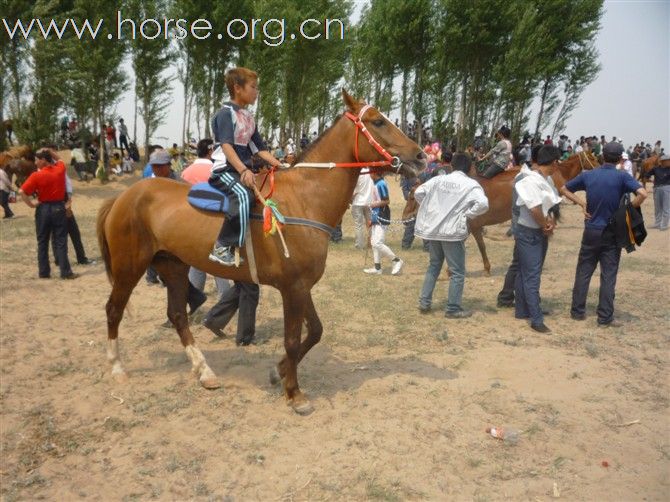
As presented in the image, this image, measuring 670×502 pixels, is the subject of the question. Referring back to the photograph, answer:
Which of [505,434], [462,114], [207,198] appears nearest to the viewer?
[505,434]

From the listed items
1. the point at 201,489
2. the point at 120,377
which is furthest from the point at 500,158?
the point at 201,489

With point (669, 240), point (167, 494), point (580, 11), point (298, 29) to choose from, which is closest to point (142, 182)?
point (167, 494)

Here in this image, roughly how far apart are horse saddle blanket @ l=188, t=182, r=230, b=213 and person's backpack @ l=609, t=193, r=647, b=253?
5105mm

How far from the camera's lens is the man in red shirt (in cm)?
909

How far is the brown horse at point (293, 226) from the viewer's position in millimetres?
4379

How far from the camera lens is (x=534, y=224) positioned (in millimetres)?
6652

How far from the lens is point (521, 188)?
655 centimetres

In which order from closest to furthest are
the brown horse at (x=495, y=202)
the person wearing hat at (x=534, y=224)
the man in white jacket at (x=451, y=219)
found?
the person wearing hat at (x=534, y=224)
the man in white jacket at (x=451, y=219)
the brown horse at (x=495, y=202)

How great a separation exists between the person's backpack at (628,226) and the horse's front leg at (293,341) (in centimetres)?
443

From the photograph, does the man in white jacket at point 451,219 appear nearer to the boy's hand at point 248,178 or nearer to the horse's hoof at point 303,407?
the horse's hoof at point 303,407

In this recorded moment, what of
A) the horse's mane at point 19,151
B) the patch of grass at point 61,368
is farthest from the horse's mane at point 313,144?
the horse's mane at point 19,151

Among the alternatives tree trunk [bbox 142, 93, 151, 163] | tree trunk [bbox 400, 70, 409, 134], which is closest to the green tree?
tree trunk [bbox 142, 93, 151, 163]

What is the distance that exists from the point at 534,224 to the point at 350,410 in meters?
3.70

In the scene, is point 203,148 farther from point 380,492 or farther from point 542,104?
point 542,104
